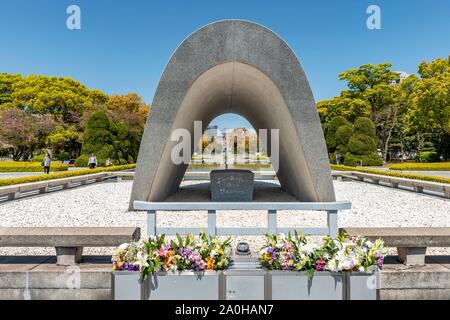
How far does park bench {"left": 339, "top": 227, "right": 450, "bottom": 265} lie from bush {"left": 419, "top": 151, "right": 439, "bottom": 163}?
3578 centimetres

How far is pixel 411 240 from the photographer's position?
3.72 m

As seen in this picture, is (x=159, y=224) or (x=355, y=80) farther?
(x=355, y=80)

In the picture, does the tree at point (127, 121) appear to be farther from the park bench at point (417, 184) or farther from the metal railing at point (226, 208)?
the metal railing at point (226, 208)

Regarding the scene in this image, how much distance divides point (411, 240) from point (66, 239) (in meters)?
4.02

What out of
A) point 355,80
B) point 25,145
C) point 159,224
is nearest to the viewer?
point 159,224

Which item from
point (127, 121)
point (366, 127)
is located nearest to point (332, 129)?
point (366, 127)

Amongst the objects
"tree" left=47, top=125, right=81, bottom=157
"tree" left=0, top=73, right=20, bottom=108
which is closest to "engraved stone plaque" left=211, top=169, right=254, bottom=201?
"tree" left=47, top=125, right=81, bottom=157

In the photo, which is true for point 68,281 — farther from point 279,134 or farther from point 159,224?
point 279,134

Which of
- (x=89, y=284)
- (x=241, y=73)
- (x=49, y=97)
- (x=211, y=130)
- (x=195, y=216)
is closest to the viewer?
(x=89, y=284)

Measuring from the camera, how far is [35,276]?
358 centimetres

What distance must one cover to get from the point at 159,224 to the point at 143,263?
3994 mm

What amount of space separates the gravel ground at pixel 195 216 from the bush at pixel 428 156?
2707 centimetres

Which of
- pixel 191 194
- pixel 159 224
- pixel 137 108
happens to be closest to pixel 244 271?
pixel 159 224

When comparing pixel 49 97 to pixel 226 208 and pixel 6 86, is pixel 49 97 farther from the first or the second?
pixel 226 208
